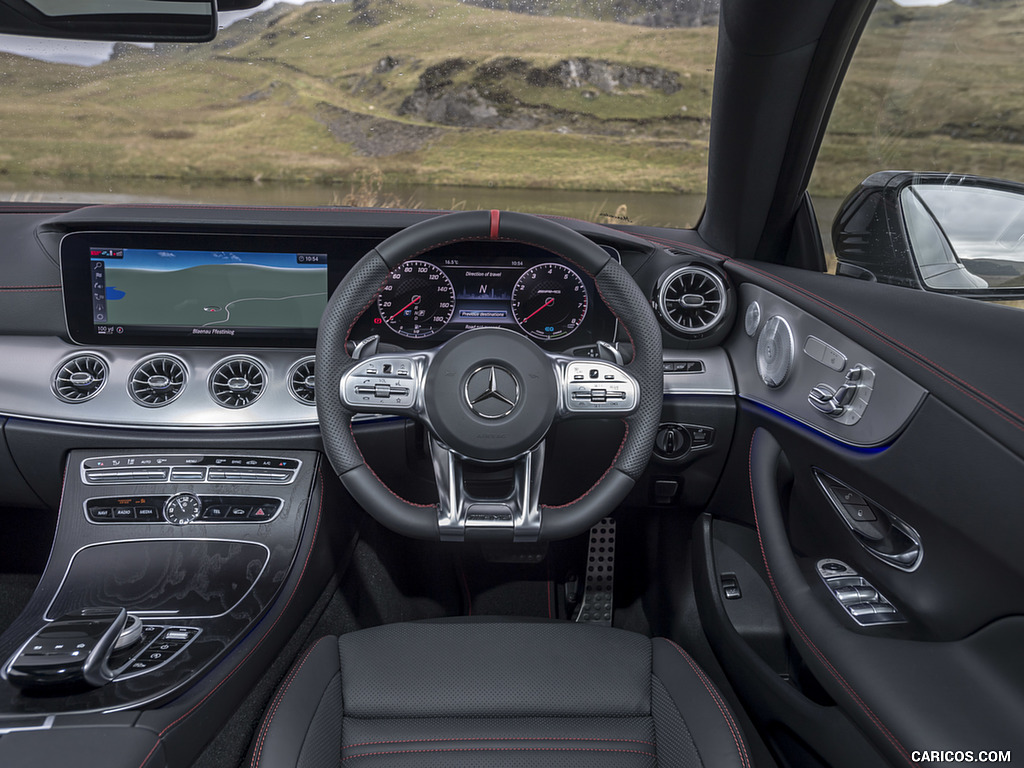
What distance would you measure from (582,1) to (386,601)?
2.04 meters

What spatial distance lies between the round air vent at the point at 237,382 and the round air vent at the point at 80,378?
0.33m

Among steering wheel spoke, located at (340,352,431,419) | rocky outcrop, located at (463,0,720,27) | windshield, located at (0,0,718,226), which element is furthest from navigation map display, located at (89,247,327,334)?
rocky outcrop, located at (463,0,720,27)

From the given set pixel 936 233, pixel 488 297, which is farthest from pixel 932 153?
pixel 488 297

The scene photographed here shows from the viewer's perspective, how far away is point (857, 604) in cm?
160

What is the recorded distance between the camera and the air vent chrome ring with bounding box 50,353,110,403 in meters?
2.19

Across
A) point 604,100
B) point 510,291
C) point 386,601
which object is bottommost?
point 386,601

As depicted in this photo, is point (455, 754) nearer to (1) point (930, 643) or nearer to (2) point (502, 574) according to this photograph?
(1) point (930, 643)

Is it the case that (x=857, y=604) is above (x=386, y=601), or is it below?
above

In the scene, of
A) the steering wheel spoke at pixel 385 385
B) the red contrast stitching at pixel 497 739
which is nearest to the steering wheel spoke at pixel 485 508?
the steering wheel spoke at pixel 385 385

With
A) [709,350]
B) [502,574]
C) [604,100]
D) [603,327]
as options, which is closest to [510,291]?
[603,327]

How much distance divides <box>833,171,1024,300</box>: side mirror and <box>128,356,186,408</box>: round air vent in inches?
75.9

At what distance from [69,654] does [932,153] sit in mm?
2230

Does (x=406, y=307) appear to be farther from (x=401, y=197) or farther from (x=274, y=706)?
(x=274, y=706)

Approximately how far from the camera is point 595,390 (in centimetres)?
163
